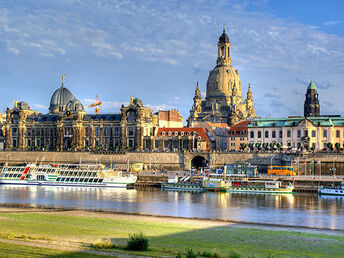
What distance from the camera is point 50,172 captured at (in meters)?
99.7

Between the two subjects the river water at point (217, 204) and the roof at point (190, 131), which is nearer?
the river water at point (217, 204)

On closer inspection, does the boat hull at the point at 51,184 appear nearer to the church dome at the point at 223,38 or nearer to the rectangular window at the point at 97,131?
the rectangular window at the point at 97,131

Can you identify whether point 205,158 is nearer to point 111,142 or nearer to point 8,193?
point 111,142

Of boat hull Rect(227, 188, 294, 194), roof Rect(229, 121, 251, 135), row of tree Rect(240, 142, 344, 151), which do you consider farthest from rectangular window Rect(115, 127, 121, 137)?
boat hull Rect(227, 188, 294, 194)

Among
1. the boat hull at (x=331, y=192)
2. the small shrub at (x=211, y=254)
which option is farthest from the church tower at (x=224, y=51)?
the small shrub at (x=211, y=254)

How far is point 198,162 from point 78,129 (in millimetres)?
34482

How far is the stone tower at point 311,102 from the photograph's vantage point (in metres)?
149

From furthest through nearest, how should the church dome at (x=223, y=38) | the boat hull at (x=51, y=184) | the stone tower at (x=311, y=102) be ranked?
the church dome at (x=223, y=38)
the stone tower at (x=311, y=102)
the boat hull at (x=51, y=184)

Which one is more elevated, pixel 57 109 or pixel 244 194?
pixel 57 109

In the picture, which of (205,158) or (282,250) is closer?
(282,250)

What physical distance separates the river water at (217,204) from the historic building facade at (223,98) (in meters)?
85.8

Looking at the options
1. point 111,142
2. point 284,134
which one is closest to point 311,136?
point 284,134

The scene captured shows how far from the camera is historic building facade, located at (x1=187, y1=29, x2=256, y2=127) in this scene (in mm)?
168125

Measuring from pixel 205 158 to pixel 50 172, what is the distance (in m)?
36.5
